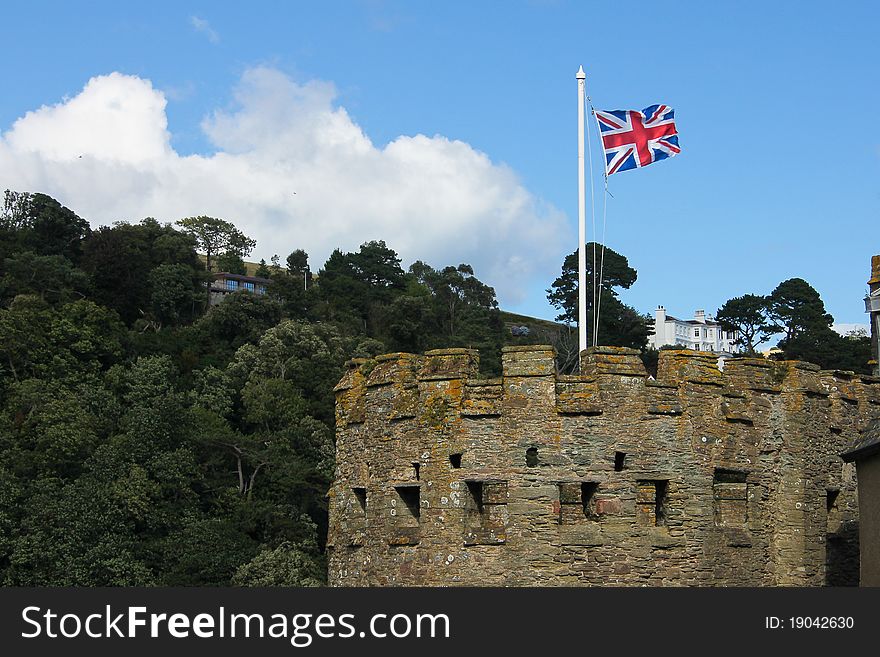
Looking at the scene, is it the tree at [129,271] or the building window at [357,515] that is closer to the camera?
the building window at [357,515]

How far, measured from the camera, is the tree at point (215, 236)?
133375 mm

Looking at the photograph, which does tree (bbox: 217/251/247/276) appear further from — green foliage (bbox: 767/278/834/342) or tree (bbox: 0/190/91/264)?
green foliage (bbox: 767/278/834/342)

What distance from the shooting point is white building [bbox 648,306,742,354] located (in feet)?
401

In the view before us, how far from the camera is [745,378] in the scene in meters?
24.1

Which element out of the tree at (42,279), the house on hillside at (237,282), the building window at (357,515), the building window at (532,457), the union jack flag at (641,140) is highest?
the house on hillside at (237,282)

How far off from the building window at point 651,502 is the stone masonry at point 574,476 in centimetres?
3

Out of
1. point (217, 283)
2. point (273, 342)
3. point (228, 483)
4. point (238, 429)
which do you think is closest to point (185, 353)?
point (273, 342)

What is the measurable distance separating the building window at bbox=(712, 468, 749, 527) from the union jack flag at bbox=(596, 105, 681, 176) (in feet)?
25.6

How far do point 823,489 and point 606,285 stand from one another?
6082cm

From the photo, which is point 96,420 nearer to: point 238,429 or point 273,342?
point 238,429


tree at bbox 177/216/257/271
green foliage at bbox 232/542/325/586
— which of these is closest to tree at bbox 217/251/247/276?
tree at bbox 177/216/257/271

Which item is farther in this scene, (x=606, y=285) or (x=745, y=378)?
(x=606, y=285)

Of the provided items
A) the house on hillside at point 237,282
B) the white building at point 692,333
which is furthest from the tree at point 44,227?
the white building at point 692,333

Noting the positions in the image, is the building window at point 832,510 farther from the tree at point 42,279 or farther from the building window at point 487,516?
the tree at point 42,279
